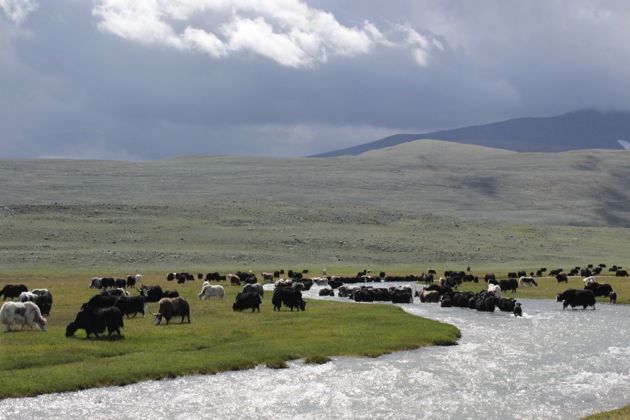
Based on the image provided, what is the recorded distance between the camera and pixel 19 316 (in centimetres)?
2862

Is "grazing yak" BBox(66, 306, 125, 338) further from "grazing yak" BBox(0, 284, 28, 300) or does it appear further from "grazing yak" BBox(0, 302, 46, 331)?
"grazing yak" BBox(0, 284, 28, 300)

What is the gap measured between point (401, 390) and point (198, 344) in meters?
8.97

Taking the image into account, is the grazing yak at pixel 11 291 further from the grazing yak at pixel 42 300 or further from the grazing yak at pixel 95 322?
the grazing yak at pixel 95 322

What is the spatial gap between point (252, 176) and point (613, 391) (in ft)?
590

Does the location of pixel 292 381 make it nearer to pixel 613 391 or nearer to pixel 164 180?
pixel 613 391

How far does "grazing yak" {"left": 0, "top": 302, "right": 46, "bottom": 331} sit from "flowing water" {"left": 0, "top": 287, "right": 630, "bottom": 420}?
9060 millimetres

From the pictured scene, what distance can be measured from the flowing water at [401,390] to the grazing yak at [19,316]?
9.06 m

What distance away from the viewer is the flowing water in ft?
62.8

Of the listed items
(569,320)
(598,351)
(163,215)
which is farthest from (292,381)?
(163,215)

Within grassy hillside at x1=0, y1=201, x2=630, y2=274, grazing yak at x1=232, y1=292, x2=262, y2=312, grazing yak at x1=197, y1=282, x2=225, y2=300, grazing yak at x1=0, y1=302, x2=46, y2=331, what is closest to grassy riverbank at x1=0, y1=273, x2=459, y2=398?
grazing yak at x1=232, y1=292, x2=262, y2=312

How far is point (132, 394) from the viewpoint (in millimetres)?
20812

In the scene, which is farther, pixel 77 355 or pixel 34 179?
pixel 34 179

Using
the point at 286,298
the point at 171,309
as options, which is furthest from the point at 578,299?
the point at 171,309

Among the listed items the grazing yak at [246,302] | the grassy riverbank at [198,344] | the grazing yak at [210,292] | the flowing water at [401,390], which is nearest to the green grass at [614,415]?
the flowing water at [401,390]
